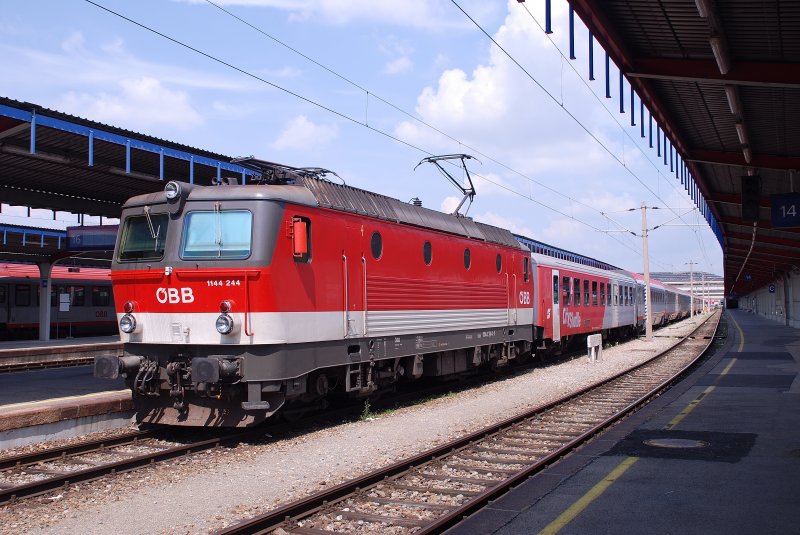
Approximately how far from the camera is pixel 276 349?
31.2ft

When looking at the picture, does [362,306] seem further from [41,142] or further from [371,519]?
[41,142]

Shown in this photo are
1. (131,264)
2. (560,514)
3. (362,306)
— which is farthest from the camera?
(362,306)

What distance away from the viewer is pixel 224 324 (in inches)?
365

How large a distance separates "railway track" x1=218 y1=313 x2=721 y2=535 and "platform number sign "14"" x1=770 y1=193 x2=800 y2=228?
6.28 m

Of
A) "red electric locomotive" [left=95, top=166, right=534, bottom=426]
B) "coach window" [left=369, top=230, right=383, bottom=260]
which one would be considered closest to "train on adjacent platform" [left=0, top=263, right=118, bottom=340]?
"red electric locomotive" [left=95, top=166, right=534, bottom=426]

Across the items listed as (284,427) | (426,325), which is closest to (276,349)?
(284,427)

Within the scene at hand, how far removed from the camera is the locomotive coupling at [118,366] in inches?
387

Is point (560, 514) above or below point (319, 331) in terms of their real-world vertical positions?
below

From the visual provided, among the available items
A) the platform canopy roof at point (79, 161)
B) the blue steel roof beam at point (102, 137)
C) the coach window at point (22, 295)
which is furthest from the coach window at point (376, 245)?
the coach window at point (22, 295)

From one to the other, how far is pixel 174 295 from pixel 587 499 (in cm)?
610

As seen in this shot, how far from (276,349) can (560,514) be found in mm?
4597

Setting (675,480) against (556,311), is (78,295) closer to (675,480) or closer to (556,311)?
(556,311)

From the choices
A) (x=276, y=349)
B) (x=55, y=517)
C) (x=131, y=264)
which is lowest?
(x=55, y=517)

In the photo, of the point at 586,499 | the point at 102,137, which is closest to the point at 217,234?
the point at 586,499
